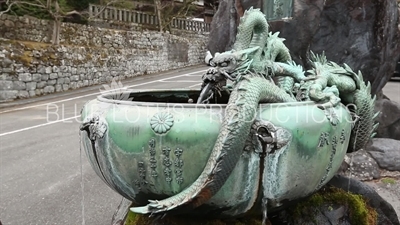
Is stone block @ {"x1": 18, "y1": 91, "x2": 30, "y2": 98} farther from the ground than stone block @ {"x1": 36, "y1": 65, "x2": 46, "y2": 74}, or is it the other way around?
stone block @ {"x1": 36, "y1": 65, "x2": 46, "y2": 74}

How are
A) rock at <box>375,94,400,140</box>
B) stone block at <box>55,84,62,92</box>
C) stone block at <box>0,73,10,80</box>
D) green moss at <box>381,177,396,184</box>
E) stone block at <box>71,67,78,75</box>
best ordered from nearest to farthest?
green moss at <box>381,177,396,184</box> → rock at <box>375,94,400,140</box> → stone block at <box>0,73,10,80</box> → stone block at <box>55,84,62,92</box> → stone block at <box>71,67,78,75</box>

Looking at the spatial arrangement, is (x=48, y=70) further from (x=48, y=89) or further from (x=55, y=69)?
(x=48, y=89)

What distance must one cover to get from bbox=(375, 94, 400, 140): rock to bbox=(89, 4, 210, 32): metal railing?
12.7 meters

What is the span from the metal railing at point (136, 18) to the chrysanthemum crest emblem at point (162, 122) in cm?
1485

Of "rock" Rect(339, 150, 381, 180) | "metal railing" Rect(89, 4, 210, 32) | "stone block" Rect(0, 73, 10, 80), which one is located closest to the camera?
"rock" Rect(339, 150, 381, 180)

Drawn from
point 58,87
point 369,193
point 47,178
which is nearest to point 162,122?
point 369,193

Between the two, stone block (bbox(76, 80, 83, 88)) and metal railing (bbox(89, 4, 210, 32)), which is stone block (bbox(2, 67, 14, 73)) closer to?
stone block (bbox(76, 80, 83, 88))

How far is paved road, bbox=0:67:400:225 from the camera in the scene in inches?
141

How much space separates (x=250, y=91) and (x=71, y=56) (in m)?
11.6

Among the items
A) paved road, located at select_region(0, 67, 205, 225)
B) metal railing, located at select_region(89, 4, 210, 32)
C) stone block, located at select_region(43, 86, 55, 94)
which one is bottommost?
paved road, located at select_region(0, 67, 205, 225)

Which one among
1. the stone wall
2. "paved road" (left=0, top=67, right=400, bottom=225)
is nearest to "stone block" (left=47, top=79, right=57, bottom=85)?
the stone wall

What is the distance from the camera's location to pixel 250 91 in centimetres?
183

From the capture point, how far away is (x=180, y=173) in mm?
1819

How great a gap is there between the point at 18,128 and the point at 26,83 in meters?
3.79
